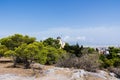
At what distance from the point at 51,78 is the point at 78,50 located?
26080 mm

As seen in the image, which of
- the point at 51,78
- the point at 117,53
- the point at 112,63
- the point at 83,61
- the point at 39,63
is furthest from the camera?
the point at 117,53

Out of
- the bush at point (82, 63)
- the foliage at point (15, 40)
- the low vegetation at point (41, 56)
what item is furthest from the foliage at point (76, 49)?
the bush at point (82, 63)

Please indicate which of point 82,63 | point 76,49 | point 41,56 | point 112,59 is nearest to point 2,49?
point 41,56

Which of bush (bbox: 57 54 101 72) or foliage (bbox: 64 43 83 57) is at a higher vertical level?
foliage (bbox: 64 43 83 57)

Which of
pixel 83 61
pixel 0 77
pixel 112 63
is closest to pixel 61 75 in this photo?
pixel 0 77

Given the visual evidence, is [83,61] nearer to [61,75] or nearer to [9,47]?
[61,75]

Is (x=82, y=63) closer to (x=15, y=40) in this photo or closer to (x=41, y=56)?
(x=41, y=56)

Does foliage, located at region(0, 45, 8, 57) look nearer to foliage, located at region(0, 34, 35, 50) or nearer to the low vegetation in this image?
the low vegetation

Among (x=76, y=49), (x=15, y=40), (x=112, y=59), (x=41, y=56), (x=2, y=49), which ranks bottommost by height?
(x=112, y=59)

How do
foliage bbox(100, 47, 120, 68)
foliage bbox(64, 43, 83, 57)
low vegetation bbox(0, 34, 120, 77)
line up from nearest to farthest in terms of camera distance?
low vegetation bbox(0, 34, 120, 77) → foliage bbox(100, 47, 120, 68) → foliage bbox(64, 43, 83, 57)

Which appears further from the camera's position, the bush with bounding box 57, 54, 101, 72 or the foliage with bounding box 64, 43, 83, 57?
the foliage with bounding box 64, 43, 83, 57

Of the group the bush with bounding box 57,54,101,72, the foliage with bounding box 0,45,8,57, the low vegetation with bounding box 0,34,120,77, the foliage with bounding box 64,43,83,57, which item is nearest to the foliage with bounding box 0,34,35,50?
the low vegetation with bounding box 0,34,120,77

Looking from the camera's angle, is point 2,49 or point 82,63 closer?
point 82,63

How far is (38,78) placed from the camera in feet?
60.5
